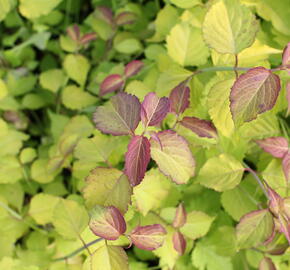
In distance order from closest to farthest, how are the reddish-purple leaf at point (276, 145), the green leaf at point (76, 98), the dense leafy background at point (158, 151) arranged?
the dense leafy background at point (158, 151) < the reddish-purple leaf at point (276, 145) < the green leaf at point (76, 98)

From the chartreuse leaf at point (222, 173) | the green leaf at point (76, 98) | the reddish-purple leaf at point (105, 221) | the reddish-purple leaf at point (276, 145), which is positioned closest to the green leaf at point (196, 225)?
the chartreuse leaf at point (222, 173)

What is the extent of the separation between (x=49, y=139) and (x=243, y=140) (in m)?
0.80

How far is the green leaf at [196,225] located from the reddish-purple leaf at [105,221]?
1.20 feet

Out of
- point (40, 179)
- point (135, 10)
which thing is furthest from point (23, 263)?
point (135, 10)

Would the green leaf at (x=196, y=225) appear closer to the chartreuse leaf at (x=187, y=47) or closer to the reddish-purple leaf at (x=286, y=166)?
the reddish-purple leaf at (x=286, y=166)

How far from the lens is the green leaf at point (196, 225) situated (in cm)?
100

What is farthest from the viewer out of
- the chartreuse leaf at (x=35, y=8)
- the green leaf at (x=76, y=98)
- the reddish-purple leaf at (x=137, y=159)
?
the green leaf at (x=76, y=98)

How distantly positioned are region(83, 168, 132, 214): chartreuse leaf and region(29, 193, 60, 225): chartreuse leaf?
42cm

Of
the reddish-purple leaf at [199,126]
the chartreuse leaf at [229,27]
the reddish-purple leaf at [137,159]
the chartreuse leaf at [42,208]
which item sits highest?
the chartreuse leaf at [229,27]

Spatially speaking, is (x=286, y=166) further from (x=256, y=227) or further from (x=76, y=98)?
(x=76, y=98)

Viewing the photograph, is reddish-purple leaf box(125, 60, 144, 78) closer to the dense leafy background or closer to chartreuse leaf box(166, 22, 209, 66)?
the dense leafy background

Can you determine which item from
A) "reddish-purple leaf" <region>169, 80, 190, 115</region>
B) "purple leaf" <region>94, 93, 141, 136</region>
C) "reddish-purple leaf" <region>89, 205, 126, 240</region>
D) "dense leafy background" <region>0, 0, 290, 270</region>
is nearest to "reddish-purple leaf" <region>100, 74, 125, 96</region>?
"dense leafy background" <region>0, 0, 290, 270</region>

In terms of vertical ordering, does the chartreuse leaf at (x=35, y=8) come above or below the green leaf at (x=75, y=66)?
above

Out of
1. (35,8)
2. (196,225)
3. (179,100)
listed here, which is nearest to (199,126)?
(179,100)
